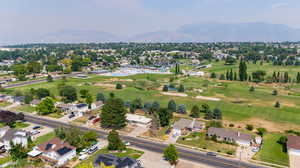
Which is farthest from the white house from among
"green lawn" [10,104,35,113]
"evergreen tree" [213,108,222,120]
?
"green lawn" [10,104,35,113]

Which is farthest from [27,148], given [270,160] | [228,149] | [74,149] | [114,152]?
[270,160]

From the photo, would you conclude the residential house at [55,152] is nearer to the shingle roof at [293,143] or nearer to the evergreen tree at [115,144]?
the evergreen tree at [115,144]

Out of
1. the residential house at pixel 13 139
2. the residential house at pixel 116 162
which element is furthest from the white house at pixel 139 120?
the residential house at pixel 13 139

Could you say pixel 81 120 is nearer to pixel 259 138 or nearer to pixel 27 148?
pixel 27 148

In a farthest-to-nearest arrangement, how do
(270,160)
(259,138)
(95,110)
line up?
1. (95,110)
2. (259,138)
3. (270,160)

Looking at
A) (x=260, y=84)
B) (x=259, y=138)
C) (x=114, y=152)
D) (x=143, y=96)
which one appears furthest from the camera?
(x=260, y=84)

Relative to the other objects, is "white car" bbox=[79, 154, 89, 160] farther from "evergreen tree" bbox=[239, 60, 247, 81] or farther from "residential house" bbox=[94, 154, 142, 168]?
"evergreen tree" bbox=[239, 60, 247, 81]

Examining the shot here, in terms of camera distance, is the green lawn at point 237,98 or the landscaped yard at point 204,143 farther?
the green lawn at point 237,98
